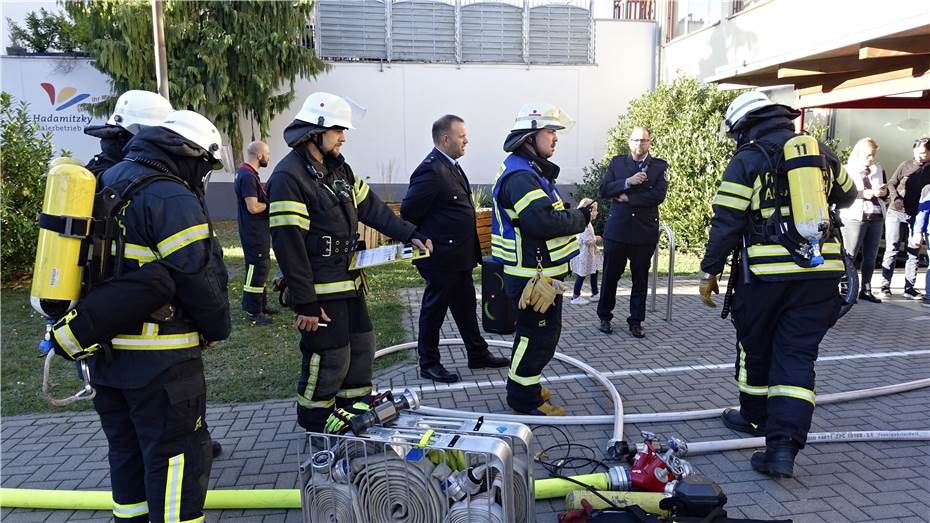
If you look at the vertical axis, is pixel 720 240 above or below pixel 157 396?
above

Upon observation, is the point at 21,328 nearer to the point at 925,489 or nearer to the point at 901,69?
the point at 925,489

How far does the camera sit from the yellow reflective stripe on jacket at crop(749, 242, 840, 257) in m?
3.61

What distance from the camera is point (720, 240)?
3.84 m

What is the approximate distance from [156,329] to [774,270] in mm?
3380

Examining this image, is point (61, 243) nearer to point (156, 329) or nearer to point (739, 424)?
point (156, 329)

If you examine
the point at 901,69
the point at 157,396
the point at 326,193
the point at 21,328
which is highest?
the point at 901,69

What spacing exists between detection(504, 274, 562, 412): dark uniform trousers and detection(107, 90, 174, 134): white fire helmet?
2.48 meters

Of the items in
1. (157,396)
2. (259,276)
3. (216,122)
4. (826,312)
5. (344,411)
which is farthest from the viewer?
(216,122)

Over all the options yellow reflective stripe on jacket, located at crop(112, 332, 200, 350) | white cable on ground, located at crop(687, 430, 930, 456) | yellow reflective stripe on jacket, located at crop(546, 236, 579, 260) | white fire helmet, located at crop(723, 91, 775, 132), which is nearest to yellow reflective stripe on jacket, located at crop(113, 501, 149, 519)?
yellow reflective stripe on jacket, located at crop(112, 332, 200, 350)

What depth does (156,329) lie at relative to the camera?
257cm

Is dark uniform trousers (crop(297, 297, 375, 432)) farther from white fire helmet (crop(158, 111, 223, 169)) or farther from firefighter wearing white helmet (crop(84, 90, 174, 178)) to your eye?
firefighter wearing white helmet (crop(84, 90, 174, 178))

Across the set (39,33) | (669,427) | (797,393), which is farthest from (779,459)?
(39,33)

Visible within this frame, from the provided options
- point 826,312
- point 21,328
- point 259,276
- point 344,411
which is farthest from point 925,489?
point 21,328

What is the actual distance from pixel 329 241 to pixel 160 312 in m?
1.33
